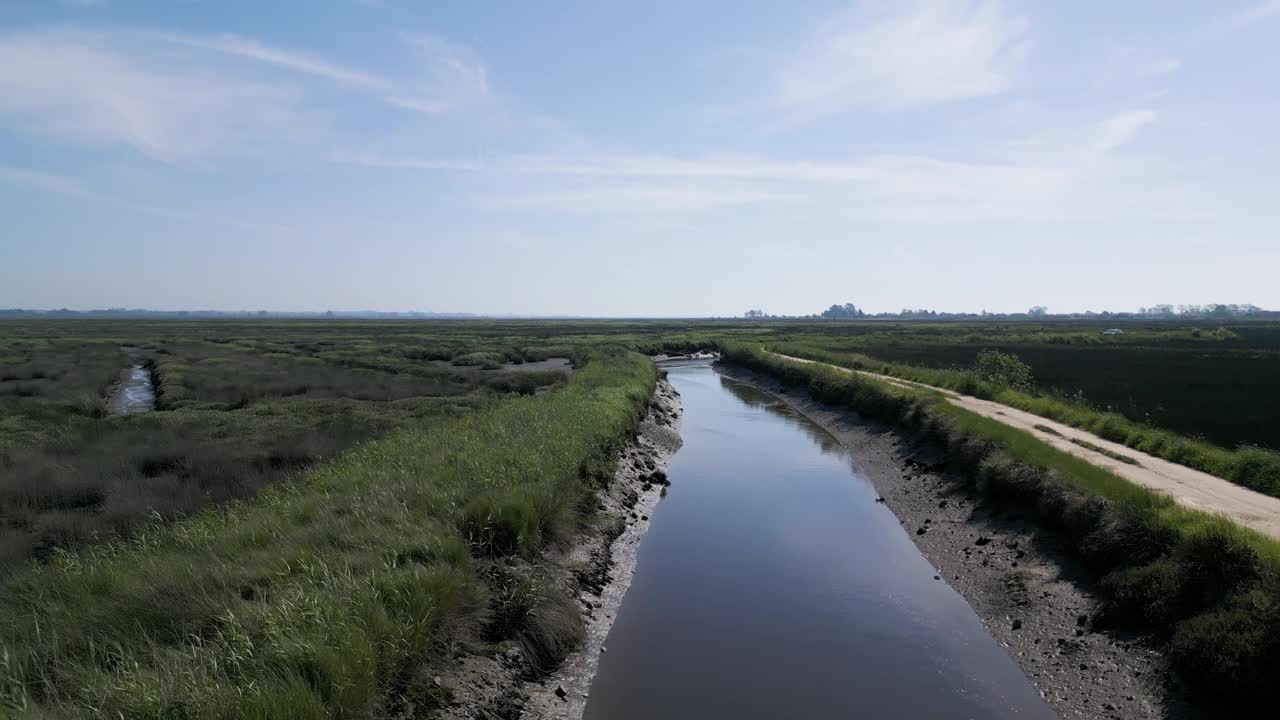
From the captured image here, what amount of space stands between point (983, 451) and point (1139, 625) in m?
8.89

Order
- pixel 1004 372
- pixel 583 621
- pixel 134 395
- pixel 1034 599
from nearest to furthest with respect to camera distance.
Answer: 1. pixel 583 621
2. pixel 1034 599
3. pixel 1004 372
4. pixel 134 395

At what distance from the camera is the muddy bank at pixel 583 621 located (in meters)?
7.99

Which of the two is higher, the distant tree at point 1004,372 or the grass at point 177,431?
the distant tree at point 1004,372

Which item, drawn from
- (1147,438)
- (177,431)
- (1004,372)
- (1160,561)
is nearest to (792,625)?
(1160,561)

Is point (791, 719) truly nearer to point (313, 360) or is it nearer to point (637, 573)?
point (637, 573)

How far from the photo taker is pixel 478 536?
10570mm

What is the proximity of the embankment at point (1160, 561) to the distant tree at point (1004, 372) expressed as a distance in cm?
1590

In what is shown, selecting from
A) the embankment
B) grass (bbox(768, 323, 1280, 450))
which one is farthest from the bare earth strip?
grass (bbox(768, 323, 1280, 450))

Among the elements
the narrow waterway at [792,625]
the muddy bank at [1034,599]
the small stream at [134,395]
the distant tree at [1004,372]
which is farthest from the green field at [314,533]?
the distant tree at [1004,372]

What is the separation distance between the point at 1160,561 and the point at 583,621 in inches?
351

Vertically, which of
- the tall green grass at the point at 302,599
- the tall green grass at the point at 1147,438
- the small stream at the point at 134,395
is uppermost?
the tall green grass at the point at 302,599

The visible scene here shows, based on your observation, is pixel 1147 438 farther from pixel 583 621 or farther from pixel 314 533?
pixel 314 533

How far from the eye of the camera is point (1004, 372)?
34938mm

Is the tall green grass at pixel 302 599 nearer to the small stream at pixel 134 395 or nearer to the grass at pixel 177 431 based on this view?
the grass at pixel 177 431
